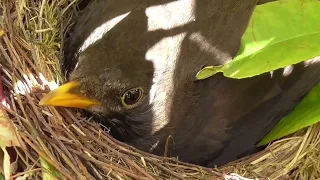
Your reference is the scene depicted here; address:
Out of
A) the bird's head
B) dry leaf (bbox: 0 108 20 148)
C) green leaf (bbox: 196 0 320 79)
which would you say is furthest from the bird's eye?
dry leaf (bbox: 0 108 20 148)

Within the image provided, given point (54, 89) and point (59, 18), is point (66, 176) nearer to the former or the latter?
point (54, 89)

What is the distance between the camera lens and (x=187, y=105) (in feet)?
5.79

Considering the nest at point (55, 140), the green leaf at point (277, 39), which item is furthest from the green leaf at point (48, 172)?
the green leaf at point (277, 39)

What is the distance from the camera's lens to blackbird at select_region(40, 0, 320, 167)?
166 centimetres

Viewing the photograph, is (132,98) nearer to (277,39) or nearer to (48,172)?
(48,172)

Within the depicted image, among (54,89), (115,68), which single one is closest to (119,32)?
(115,68)

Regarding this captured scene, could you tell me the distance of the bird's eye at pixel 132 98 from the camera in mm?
1696

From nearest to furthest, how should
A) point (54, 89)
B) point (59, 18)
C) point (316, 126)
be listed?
point (54, 89) → point (316, 126) → point (59, 18)

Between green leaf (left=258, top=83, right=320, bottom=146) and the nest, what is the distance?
0.04m

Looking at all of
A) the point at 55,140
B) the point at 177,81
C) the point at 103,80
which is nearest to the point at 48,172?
the point at 55,140

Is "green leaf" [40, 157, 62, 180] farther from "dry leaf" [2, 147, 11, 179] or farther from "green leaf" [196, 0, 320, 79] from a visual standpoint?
"green leaf" [196, 0, 320, 79]

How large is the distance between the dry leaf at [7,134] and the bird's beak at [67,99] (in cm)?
10

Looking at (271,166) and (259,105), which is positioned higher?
(259,105)

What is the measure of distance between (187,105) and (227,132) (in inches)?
6.4
